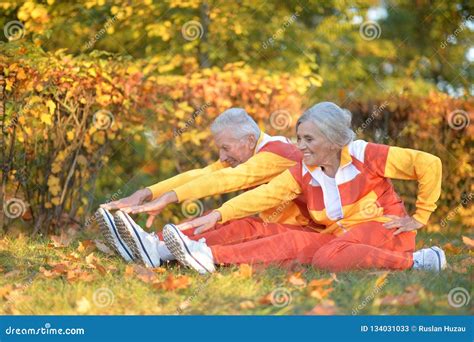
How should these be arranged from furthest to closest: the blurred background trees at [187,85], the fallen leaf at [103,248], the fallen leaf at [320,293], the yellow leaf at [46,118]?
the blurred background trees at [187,85]
the yellow leaf at [46,118]
the fallen leaf at [103,248]
the fallen leaf at [320,293]

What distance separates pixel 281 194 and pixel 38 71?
83.4 inches

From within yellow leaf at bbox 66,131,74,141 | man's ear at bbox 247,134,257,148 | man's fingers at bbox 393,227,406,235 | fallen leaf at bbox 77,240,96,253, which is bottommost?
fallen leaf at bbox 77,240,96,253

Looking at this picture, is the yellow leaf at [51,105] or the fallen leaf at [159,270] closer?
the fallen leaf at [159,270]

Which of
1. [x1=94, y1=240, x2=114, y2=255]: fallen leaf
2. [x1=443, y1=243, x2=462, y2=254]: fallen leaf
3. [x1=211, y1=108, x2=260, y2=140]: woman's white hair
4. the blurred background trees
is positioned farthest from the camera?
the blurred background trees

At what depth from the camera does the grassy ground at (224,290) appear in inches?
140

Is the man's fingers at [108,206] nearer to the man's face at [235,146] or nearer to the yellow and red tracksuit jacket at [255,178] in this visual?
the yellow and red tracksuit jacket at [255,178]

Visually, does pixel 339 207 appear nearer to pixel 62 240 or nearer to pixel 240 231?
pixel 240 231

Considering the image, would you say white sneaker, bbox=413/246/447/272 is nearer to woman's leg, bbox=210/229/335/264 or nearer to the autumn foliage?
woman's leg, bbox=210/229/335/264

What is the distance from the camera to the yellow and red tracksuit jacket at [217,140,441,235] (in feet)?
14.5

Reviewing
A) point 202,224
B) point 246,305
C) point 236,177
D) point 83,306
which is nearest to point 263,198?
point 236,177

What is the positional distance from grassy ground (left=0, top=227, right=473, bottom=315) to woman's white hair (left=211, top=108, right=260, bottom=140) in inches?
36.9

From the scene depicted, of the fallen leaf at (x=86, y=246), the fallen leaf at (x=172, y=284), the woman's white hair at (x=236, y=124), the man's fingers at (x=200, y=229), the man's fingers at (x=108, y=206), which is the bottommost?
the fallen leaf at (x=86, y=246)

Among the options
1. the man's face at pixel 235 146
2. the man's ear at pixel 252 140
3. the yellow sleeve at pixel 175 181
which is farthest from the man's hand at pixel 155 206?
the man's ear at pixel 252 140

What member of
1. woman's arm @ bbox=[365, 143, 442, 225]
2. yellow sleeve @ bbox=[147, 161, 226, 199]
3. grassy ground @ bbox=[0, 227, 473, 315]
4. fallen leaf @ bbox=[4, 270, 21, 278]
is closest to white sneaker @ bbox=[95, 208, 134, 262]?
grassy ground @ bbox=[0, 227, 473, 315]
